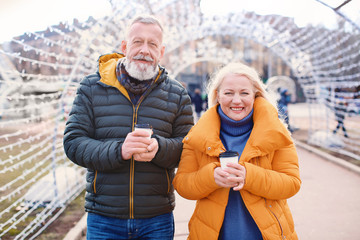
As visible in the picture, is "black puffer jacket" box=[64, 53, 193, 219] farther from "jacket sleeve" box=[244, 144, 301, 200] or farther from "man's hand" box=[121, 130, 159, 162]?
"jacket sleeve" box=[244, 144, 301, 200]

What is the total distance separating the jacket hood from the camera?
165 centimetres

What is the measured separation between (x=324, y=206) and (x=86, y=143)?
3860 millimetres

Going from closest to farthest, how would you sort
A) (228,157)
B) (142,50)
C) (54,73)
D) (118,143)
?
(228,157), (118,143), (142,50), (54,73)

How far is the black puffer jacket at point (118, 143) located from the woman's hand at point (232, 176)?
359mm

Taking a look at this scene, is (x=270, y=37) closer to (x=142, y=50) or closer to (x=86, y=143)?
(x=142, y=50)

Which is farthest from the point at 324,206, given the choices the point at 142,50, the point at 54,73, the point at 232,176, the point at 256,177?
the point at 54,73

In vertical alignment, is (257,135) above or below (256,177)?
above

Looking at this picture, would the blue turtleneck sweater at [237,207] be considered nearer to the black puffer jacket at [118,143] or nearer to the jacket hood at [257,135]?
the jacket hood at [257,135]

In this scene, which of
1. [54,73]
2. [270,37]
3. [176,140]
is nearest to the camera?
[176,140]

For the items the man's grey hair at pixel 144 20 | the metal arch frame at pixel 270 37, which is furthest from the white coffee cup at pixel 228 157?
the metal arch frame at pixel 270 37

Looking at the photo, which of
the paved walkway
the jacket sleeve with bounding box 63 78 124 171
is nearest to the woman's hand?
the jacket sleeve with bounding box 63 78 124 171

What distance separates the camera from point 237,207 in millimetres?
1707

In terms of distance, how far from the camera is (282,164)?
5.68 ft

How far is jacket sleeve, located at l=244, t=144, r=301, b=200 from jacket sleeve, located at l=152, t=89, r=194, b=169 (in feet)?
1.45
